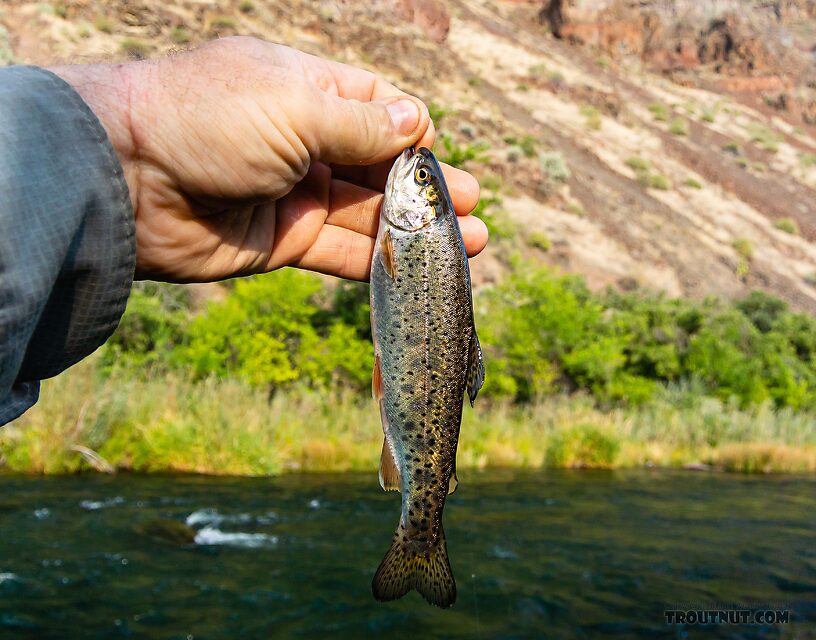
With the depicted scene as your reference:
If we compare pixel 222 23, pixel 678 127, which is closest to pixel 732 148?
pixel 678 127

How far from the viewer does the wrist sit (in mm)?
2594

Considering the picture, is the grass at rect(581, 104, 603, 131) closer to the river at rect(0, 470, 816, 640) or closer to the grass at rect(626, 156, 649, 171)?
the grass at rect(626, 156, 649, 171)

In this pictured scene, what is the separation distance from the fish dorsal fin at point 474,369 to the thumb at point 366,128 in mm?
872

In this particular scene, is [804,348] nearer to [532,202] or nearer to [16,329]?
[532,202]

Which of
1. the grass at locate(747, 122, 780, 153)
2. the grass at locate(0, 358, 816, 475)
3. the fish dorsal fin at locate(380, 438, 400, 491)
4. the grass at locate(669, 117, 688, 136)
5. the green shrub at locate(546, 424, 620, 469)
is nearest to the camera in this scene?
the fish dorsal fin at locate(380, 438, 400, 491)

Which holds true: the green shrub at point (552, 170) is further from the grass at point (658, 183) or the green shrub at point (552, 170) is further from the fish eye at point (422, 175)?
the fish eye at point (422, 175)

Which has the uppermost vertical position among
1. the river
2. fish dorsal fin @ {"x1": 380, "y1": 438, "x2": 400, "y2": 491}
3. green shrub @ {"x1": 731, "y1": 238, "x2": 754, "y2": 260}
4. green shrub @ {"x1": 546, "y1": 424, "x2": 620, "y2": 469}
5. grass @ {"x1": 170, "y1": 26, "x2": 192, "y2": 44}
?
fish dorsal fin @ {"x1": 380, "y1": 438, "x2": 400, "y2": 491}

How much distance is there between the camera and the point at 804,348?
27484 mm

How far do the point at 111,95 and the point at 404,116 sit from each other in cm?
116

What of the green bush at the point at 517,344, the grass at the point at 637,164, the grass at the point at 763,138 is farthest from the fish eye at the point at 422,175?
the grass at the point at 763,138

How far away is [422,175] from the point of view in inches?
113

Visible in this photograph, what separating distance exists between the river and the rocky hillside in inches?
466

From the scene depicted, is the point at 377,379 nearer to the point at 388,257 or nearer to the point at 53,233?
the point at 388,257

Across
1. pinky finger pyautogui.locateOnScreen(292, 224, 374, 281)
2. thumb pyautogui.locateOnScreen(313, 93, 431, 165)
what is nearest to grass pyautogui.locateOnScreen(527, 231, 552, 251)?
pinky finger pyautogui.locateOnScreen(292, 224, 374, 281)
